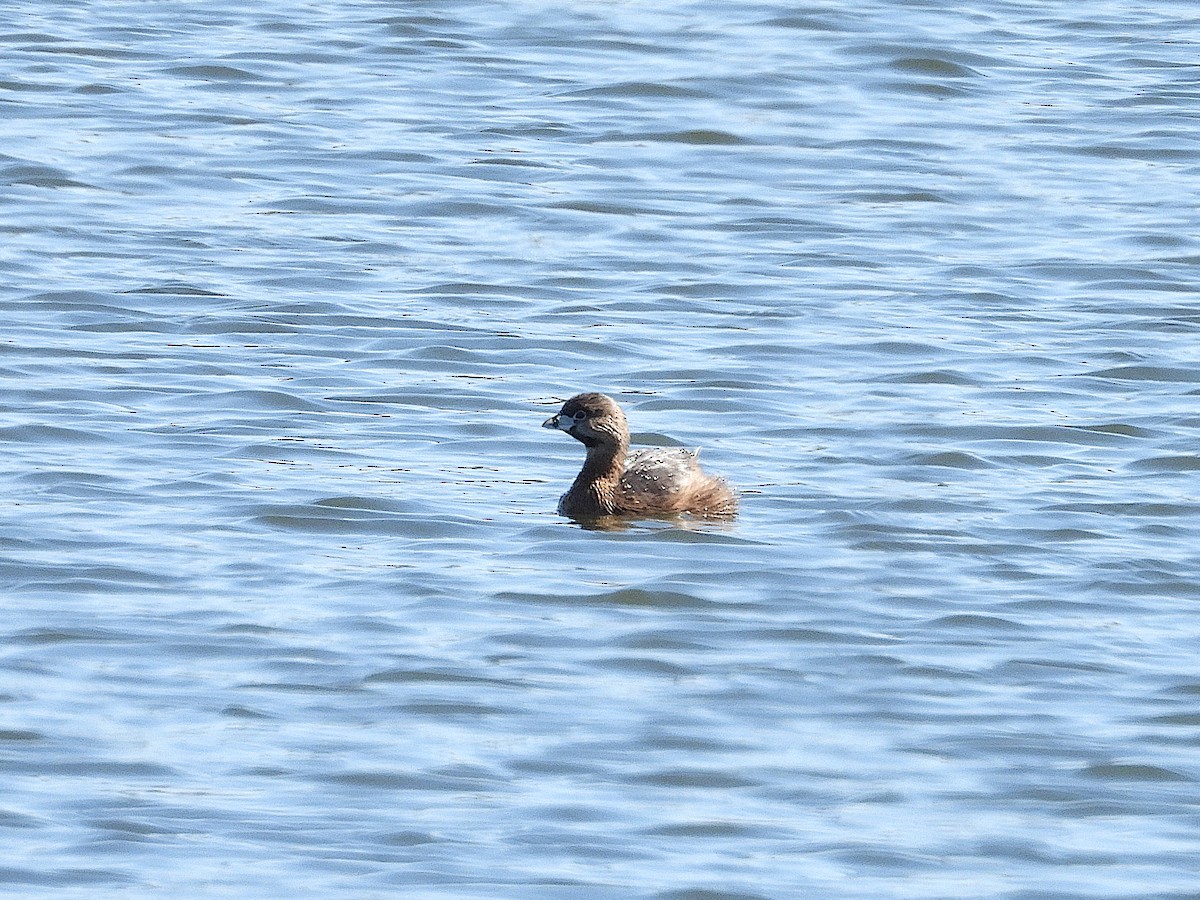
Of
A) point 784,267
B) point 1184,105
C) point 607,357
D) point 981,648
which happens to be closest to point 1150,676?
point 981,648

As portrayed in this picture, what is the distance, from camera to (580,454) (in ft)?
41.4

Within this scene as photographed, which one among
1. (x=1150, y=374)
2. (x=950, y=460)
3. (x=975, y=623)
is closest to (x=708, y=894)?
(x=975, y=623)

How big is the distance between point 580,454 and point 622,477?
104 centimetres

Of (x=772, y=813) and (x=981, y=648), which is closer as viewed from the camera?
(x=772, y=813)

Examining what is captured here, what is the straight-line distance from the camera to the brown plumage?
37.3 ft

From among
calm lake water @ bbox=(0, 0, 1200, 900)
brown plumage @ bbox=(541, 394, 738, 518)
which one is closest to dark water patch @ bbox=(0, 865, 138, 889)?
calm lake water @ bbox=(0, 0, 1200, 900)

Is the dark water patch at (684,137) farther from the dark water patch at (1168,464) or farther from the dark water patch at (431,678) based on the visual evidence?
the dark water patch at (431,678)

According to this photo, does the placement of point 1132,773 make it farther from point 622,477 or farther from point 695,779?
point 622,477

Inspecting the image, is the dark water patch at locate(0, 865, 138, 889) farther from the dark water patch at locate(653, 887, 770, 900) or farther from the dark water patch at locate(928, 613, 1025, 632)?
the dark water patch at locate(928, 613, 1025, 632)

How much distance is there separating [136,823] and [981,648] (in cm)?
321

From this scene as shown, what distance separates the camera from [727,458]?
480 inches

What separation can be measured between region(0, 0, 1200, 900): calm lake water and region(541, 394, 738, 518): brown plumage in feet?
0.48

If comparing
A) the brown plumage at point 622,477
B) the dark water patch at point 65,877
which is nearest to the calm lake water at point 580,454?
the dark water patch at point 65,877

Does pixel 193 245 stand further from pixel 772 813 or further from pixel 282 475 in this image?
pixel 772 813
